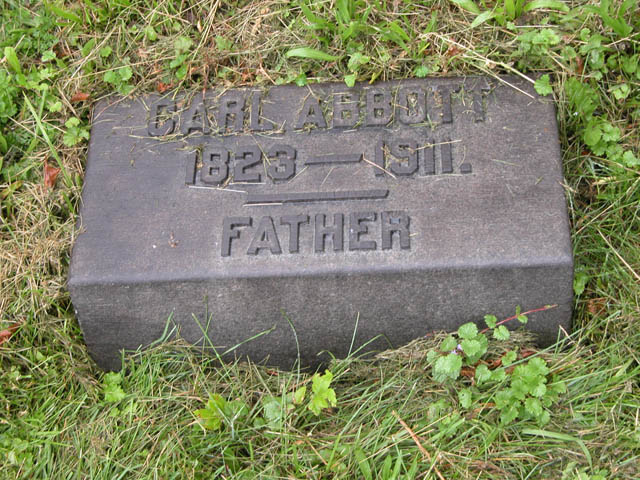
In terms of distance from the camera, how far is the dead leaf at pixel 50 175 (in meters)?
2.91

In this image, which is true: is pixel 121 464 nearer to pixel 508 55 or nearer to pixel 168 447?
pixel 168 447

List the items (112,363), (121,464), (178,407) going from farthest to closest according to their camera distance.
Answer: (112,363), (178,407), (121,464)

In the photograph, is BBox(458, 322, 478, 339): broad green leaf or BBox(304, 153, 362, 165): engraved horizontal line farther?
BBox(304, 153, 362, 165): engraved horizontal line

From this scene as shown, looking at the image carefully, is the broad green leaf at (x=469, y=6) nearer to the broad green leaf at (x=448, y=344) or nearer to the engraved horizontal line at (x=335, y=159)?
the engraved horizontal line at (x=335, y=159)

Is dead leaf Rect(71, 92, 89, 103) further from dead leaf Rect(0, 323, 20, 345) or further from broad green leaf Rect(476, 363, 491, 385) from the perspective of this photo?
broad green leaf Rect(476, 363, 491, 385)

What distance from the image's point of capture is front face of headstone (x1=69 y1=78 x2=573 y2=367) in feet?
7.80

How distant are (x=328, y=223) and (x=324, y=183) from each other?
6.5 inches

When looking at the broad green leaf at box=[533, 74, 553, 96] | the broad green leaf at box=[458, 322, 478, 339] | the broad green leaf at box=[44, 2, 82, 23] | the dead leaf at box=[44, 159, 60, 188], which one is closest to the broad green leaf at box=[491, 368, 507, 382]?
the broad green leaf at box=[458, 322, 478, 339]

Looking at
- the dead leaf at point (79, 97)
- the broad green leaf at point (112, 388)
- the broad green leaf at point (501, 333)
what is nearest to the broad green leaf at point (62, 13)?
the dead leaf at point (79, 97)

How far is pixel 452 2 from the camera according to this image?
2928 millimetres

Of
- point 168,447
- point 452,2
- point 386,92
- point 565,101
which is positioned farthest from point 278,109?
point 168,447

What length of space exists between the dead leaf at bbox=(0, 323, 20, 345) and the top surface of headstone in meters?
0.40

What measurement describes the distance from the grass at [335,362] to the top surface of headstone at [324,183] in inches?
7.0

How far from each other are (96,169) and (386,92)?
118 cm
